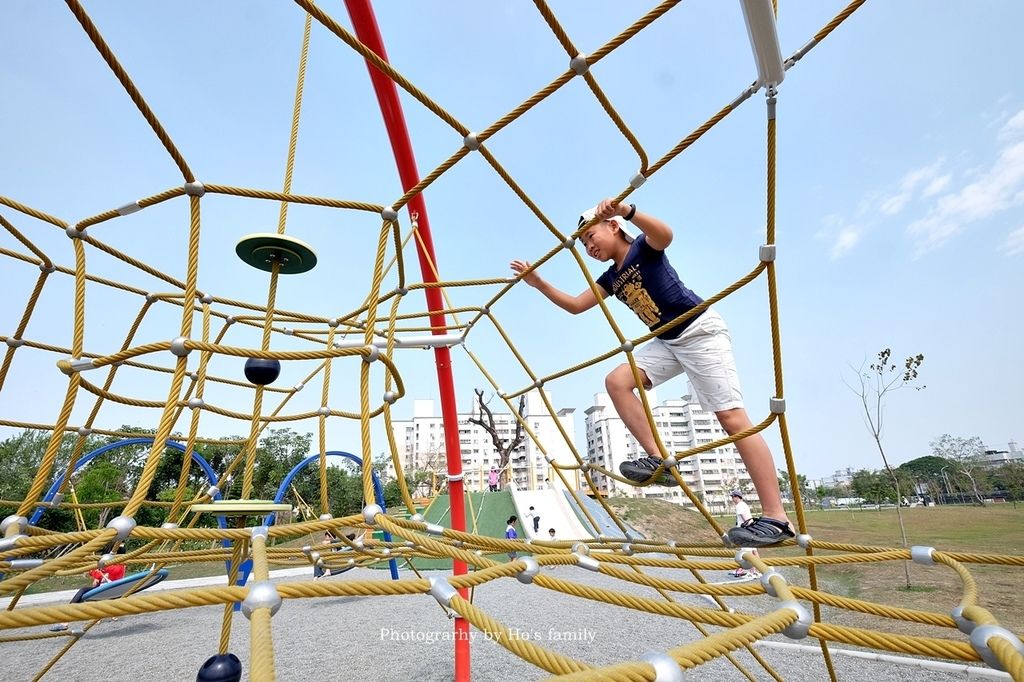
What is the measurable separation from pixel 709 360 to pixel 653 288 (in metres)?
0.27

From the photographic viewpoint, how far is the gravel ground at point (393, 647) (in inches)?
86.0

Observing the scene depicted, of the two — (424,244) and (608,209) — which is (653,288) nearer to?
(608,209)

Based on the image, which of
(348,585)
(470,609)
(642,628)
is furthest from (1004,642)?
(642,628)

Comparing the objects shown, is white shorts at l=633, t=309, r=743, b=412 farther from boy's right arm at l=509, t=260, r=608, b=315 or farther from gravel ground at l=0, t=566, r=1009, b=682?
gravel ground at l=0, t=566, r=1009, b=682

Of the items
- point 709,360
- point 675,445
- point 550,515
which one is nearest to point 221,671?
point 709,360

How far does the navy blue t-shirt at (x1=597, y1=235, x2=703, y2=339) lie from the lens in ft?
4.86

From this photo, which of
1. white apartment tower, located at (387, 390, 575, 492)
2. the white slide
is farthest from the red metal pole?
white apartment tower, located at (387, 390, 575, 492)

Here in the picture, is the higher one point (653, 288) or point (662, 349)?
point (653, 288)

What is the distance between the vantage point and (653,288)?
151cm

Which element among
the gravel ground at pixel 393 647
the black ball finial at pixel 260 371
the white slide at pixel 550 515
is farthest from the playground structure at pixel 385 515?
the white slide at pixel 550 515

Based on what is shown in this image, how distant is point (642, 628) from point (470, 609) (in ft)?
9.27

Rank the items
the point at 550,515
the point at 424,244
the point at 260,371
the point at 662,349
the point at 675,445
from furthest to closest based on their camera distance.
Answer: the point at 675,445 → the point at 550,515 → the point at 424,244 → the point at 662,349 → the point at 260,371

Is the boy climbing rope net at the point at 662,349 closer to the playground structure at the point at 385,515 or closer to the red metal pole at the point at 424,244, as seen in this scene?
the playground structure at the point at 385,515

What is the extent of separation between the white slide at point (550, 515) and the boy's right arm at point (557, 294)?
5600mm
